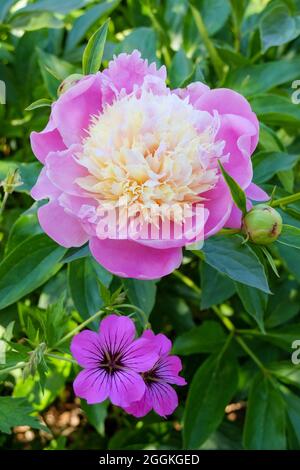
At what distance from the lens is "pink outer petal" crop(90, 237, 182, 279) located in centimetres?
70

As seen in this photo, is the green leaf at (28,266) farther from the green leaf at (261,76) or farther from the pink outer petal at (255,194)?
the green leaf at (261,76)

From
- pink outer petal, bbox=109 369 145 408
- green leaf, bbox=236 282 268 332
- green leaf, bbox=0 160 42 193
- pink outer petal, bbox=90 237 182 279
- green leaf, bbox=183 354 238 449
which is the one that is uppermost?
pink outer petal, bbox=90 237 182 279

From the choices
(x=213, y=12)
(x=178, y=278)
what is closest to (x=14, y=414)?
(x=178, y=278)

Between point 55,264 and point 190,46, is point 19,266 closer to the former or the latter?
point 55,264

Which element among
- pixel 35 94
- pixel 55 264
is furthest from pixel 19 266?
pixel 35 94

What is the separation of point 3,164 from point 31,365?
419 mm

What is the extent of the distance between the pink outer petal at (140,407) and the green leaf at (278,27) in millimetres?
592

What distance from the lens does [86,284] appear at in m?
1.00

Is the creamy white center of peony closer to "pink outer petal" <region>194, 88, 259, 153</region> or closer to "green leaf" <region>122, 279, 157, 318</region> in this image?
"pink outer petal" <region>194, 88, 259, 153</region>

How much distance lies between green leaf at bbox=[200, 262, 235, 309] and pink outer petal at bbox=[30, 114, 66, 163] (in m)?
0.41

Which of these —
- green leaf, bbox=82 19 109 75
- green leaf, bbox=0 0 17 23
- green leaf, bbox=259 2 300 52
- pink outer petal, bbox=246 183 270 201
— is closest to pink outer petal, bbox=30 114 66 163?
green leaf, bbox=82 19 109 75

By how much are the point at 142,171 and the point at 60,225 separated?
0.10m

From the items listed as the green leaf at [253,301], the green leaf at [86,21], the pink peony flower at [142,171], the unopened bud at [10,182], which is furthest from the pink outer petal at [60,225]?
the green leaf at [86,21]

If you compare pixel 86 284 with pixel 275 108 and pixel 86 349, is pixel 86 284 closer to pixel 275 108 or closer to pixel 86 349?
pixel 86 349
